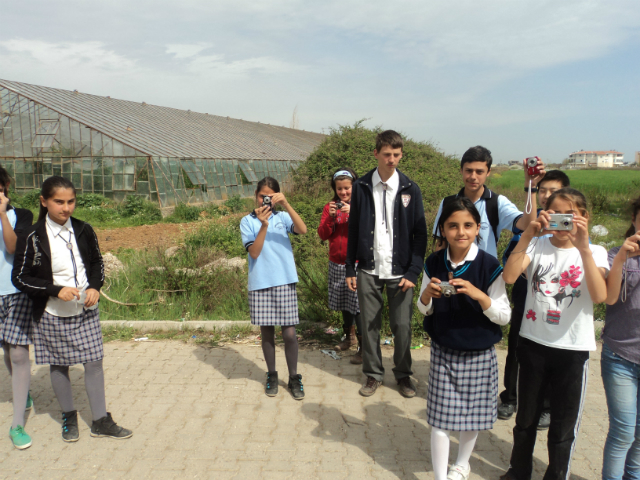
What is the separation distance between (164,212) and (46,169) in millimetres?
5610

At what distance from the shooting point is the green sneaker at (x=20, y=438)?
3.24 metres

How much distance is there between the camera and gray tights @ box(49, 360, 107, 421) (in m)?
3.33

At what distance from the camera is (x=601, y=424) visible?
3.47 metres

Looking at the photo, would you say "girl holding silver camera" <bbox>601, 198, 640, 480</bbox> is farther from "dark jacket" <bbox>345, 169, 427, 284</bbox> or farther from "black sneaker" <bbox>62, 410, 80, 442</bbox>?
"black sneaker" <bbox>62, 410, 80, 442</bbox>

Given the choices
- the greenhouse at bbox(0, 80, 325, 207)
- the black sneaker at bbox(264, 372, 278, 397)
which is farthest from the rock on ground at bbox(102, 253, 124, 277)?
the greenhouse at bbox(0, 80, 325, 207)

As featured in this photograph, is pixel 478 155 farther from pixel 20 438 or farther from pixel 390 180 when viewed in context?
pixel 20 438

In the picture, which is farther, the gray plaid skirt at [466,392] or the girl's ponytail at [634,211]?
the gray plaid skirt at [466,392]

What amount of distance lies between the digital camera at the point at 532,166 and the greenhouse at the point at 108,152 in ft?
53.7

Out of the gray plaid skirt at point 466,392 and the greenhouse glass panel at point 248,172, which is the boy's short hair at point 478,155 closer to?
the gray plaid skirt at point 466,392

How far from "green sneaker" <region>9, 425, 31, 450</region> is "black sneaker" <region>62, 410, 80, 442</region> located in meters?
0.22

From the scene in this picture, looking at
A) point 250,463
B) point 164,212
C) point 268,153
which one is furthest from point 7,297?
point 268,153

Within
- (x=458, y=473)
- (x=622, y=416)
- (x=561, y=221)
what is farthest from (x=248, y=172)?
(x=622, y=416)

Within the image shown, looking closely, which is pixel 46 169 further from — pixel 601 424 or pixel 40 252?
pixel 601 424

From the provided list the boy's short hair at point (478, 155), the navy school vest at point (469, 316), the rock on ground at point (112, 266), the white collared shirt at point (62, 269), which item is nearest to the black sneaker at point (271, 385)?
the white collared shirt at point (62, 269)
